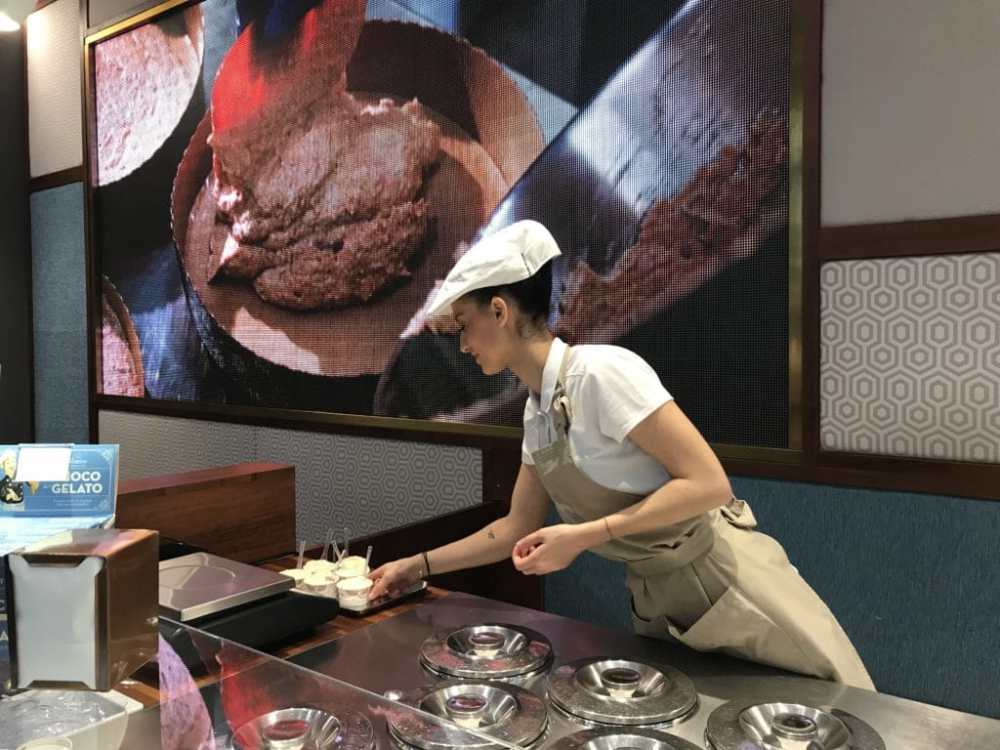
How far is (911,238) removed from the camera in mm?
2016

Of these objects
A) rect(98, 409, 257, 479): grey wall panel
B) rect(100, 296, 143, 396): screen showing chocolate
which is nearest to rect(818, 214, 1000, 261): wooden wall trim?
rect(98, 409, 257, 479): grey wall panel

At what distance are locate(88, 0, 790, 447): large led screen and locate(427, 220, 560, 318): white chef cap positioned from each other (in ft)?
3.31

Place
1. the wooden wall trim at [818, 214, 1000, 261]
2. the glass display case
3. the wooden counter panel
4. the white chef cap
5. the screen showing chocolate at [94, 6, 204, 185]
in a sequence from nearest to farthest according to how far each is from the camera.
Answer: the glass display case < the white chef cap < the wooden wall trim at [818, 214, 1000, 261] < the wooden counter panel < the screen showing chocolate at [94, 6, 204, 185]

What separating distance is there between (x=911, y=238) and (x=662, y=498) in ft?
3.83

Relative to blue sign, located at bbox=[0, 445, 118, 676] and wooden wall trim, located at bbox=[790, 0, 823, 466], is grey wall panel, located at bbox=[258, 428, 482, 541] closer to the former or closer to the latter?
wooden wall trim, located at bbox=[790, 0, 823, 466]

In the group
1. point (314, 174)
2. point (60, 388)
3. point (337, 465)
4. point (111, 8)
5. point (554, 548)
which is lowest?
point (337, 465)

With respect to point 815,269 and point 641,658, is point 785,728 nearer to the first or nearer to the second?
point 641,658

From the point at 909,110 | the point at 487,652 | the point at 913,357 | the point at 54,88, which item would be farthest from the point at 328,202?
the point at 54,88

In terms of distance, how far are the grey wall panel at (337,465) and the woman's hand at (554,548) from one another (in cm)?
146

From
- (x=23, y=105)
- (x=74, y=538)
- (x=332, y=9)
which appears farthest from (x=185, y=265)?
(x=74, y=538)

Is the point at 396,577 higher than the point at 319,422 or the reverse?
the reverse

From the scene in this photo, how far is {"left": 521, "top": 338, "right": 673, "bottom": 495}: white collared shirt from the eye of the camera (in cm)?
136

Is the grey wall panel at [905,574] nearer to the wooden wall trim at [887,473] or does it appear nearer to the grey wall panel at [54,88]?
the wooden wall trim at [887,473]

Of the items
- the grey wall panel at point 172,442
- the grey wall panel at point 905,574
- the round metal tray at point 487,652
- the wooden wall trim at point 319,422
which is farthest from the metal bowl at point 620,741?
the grey wall panel at point 172,442
